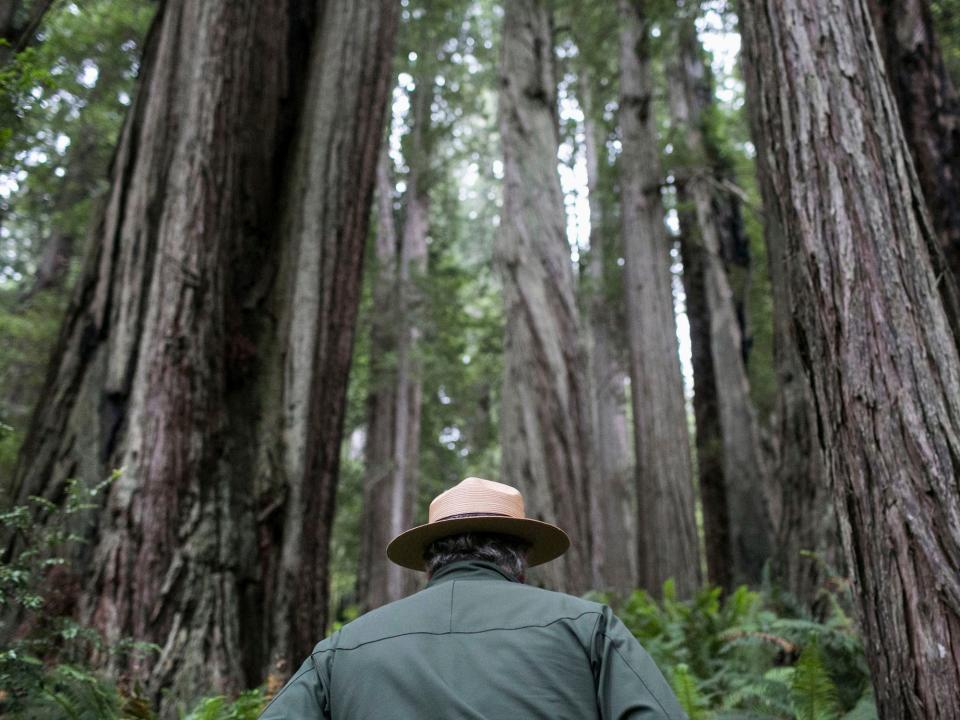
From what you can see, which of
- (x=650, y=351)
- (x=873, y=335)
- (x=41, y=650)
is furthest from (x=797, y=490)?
(x=650, y=351)

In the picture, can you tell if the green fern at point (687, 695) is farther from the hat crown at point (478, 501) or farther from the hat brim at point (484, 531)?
the hat crown at point (478, 501)

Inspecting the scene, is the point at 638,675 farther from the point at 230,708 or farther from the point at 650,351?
the point at 650,351

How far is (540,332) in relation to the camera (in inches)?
325

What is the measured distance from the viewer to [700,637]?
21.2 ft

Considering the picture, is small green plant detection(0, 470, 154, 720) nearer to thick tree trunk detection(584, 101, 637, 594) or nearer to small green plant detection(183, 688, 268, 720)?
small green plant detection(183, 688, 268, 720)

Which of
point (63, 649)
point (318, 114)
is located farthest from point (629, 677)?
point (318, 114)

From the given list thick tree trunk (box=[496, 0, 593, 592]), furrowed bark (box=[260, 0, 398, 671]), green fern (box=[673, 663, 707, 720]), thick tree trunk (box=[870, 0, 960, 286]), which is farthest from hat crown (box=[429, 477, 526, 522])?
thick tree trunk (box=[870, 0, 960, 286])

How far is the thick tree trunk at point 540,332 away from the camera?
25.3 feet

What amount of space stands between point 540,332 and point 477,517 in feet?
17.6

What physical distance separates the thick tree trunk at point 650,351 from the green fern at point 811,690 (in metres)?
7.09

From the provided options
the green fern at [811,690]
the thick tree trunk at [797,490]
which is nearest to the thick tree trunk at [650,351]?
the thick tree trunk at [797,490]

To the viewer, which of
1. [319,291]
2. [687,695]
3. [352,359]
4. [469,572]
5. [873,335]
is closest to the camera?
[469,572]

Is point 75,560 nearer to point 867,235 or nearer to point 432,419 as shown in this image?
point 867,235

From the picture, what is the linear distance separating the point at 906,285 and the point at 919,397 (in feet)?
1.56
